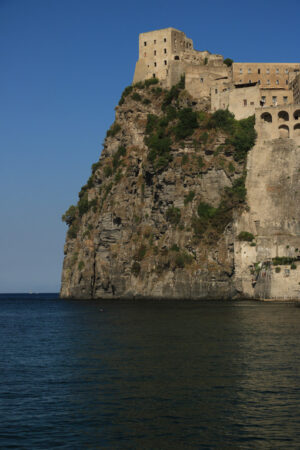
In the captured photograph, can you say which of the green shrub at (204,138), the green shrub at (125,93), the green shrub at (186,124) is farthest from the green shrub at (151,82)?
the green shrub at (204,138)

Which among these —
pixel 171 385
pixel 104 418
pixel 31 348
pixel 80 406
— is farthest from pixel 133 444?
pixel 31 348

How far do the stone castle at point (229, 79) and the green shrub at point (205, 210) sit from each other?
44.2ft

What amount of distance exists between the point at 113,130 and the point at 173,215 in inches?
1016

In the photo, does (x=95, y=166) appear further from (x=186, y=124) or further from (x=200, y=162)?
(x=200, y=162)

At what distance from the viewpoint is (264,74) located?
300 ft

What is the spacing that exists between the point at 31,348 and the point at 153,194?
52539mm

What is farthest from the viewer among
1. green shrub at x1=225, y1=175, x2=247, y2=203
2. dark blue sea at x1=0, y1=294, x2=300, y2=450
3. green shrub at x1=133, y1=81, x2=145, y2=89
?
green shrub at x1=133, y1=81, x2=145, y2=89

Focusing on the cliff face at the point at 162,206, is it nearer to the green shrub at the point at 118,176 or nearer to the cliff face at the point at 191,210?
the cliff face at the point at 191,210

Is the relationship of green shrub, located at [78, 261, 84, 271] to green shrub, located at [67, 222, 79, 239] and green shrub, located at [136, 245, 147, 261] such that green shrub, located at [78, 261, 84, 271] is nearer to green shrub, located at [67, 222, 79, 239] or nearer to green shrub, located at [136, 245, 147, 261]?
green shrub, located at [67, 222, 79, 239]

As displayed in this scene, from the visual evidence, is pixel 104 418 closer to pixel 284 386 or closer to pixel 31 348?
pixel 284 386

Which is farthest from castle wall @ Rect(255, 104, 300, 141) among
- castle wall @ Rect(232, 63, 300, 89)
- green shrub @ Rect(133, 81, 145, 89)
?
green shrub @ Rect(133, 81, 145, 89)

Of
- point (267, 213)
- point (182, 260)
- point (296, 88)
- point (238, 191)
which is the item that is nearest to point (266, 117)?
point (296, 88)

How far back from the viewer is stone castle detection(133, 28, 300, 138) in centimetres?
8244

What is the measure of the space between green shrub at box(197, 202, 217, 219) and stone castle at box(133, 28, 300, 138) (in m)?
13.5
